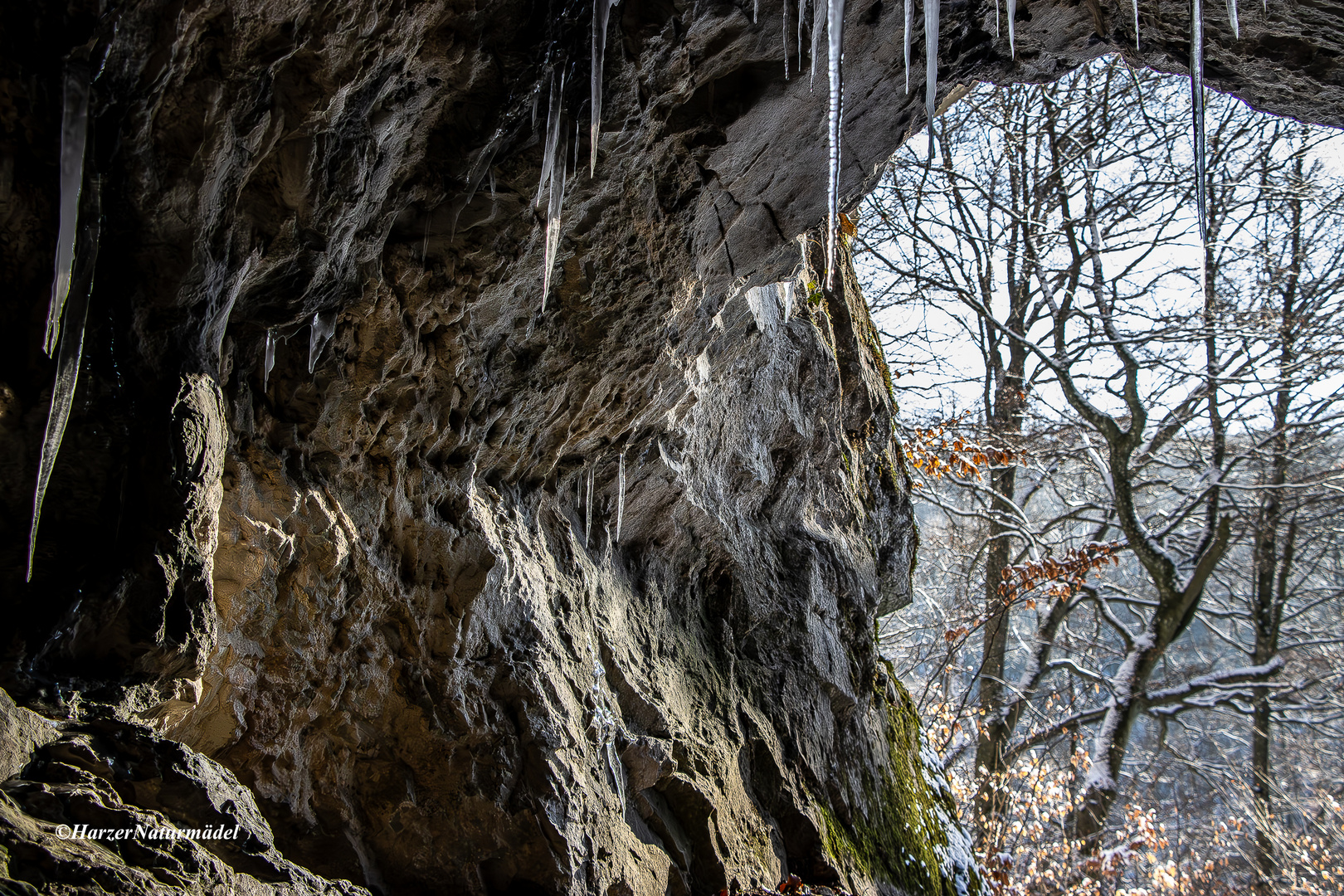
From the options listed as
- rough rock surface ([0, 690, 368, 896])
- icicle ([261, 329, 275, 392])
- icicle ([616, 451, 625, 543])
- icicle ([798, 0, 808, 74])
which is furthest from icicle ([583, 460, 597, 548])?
icicle ([798, 0, 808, 74])

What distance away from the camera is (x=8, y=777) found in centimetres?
157

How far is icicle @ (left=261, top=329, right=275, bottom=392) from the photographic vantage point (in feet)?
7.61

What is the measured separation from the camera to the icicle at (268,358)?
7.61ft

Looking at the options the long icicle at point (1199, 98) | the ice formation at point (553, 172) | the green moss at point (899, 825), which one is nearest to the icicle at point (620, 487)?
the ice formation at point (553, 172)

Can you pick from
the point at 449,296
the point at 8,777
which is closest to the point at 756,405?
the point at 449,296

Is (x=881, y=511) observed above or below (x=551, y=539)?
above

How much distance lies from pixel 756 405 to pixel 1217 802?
14.9 meters

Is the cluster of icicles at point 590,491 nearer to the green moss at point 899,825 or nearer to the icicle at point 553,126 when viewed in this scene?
the icicle at point 553,126

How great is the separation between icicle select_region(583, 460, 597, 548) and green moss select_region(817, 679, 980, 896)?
192 cm

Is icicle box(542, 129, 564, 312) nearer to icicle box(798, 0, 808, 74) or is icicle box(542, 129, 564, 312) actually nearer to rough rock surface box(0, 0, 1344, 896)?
rough rock surface box(0, 0, 1344, 896)

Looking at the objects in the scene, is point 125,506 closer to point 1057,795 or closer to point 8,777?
point 8,777

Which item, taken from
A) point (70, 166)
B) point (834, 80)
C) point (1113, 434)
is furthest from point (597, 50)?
point (1113, 434)

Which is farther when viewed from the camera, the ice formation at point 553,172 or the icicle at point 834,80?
the ice formation at point 553,172

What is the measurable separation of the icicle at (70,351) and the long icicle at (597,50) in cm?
123
